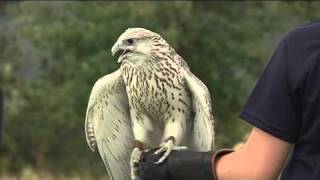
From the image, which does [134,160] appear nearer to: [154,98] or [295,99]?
[154,98]

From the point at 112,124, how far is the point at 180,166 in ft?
1.29

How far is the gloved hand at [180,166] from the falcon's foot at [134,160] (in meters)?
0.02

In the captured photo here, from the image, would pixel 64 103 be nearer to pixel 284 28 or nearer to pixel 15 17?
pixel 15 17

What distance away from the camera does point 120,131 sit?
2.61m

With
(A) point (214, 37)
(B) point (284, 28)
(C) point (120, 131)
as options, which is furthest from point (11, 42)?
(C) point (120, 131)

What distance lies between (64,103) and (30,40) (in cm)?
127

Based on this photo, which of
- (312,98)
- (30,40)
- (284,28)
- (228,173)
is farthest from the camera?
(30,40)

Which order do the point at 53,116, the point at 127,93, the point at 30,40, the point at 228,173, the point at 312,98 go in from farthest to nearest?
the point at 53,116 < the point at 30,40 < the point at 127,93 < the point at 228,173 < the point at 312,98

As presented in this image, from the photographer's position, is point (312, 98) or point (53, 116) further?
point (53, 116)

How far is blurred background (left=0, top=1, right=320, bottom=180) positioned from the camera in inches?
485

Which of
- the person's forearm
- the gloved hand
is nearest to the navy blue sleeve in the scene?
the person's forearm

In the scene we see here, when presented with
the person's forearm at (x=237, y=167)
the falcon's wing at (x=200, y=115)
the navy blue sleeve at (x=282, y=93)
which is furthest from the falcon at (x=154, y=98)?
the navy blue sleeve at (x=282, y=93)

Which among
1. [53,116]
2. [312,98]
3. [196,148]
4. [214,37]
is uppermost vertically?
[312,98]

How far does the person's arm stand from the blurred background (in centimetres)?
936
